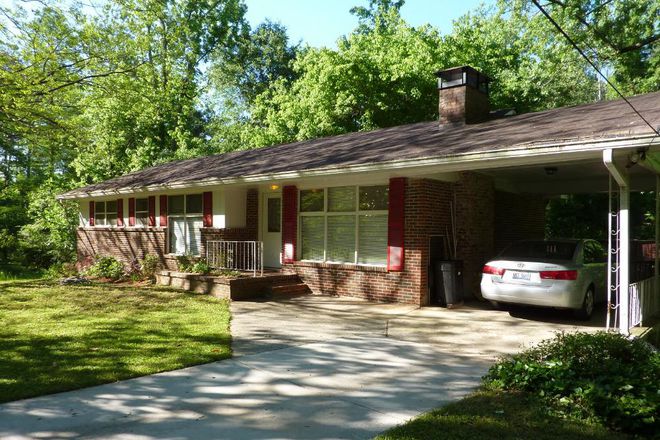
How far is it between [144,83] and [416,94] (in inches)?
451

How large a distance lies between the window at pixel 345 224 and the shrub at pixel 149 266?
5.22 meters

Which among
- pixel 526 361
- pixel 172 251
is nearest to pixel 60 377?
pixel 526 361

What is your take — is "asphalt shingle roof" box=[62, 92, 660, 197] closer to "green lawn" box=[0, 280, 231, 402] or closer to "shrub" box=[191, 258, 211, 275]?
"shrub" box=[191, 258, 211, 275]

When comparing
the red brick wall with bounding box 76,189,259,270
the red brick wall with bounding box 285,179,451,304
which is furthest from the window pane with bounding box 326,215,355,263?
the red brick wall with bounding box 76,189,259,270

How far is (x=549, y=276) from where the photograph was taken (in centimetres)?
809

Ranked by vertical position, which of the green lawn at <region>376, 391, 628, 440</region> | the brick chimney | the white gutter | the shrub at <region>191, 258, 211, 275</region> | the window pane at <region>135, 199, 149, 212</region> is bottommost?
the green lawn at <region>376, 391, 628, 440</region>

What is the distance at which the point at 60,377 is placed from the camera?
16.8ft

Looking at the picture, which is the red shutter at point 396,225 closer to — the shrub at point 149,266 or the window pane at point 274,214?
the window pane at point 274,214

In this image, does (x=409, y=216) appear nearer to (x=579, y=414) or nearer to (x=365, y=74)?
(x=579, y=414)

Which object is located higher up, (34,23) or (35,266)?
(34,23)

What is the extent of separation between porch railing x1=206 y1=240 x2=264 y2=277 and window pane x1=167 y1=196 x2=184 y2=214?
2098mm

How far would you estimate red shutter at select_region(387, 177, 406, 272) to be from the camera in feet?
33.4

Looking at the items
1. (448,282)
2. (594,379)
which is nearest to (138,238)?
(448,282)

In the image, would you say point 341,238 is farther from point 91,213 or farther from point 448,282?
point 91,213
